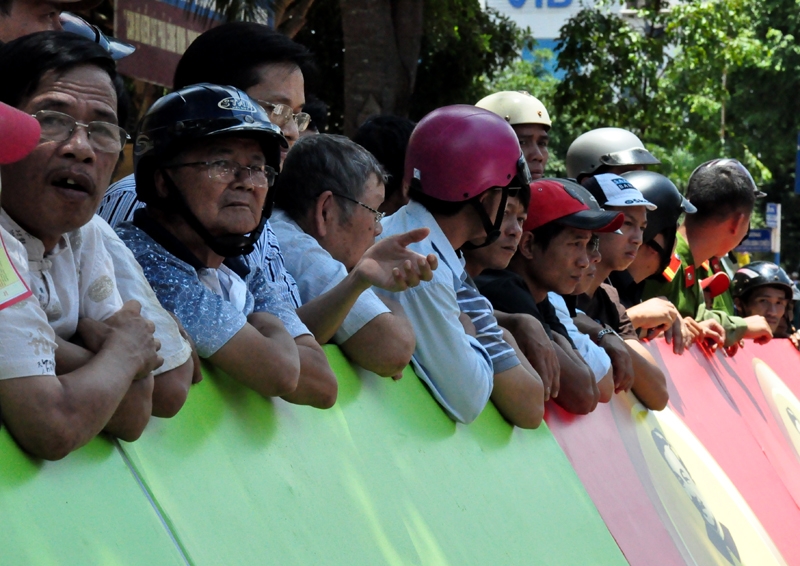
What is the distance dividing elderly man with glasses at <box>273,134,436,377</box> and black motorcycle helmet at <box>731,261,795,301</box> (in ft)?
23.8

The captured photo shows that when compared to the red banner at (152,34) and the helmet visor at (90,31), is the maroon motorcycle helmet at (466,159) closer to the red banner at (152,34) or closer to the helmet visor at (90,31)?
the helmet visor at (90,31)

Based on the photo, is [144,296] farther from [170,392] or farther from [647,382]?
[647,382]

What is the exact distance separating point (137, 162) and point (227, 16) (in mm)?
6829

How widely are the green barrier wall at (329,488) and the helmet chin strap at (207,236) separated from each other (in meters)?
0.38

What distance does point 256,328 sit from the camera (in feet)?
10.7

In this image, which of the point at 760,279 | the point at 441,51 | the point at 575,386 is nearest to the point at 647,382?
the point at 575,386

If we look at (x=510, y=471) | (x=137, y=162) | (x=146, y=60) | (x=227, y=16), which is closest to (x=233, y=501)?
(x=137, y=162)

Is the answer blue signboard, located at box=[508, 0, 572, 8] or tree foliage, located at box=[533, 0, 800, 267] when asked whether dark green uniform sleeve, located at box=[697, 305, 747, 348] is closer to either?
tree foliage, located at box=[533, 0, 800, 267]

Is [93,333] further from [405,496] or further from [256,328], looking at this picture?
[405,496]

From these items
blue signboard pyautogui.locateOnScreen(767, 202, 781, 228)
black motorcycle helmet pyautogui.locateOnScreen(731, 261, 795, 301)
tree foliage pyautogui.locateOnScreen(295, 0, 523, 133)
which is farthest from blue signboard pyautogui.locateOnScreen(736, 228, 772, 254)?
black motorcycle helmet pyautogui.locateOnScreen(731, 261, 795, 301)

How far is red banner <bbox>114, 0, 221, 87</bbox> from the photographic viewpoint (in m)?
7.94

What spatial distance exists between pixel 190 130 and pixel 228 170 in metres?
0.16

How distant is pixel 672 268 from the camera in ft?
25.0

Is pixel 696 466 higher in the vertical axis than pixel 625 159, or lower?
lower
